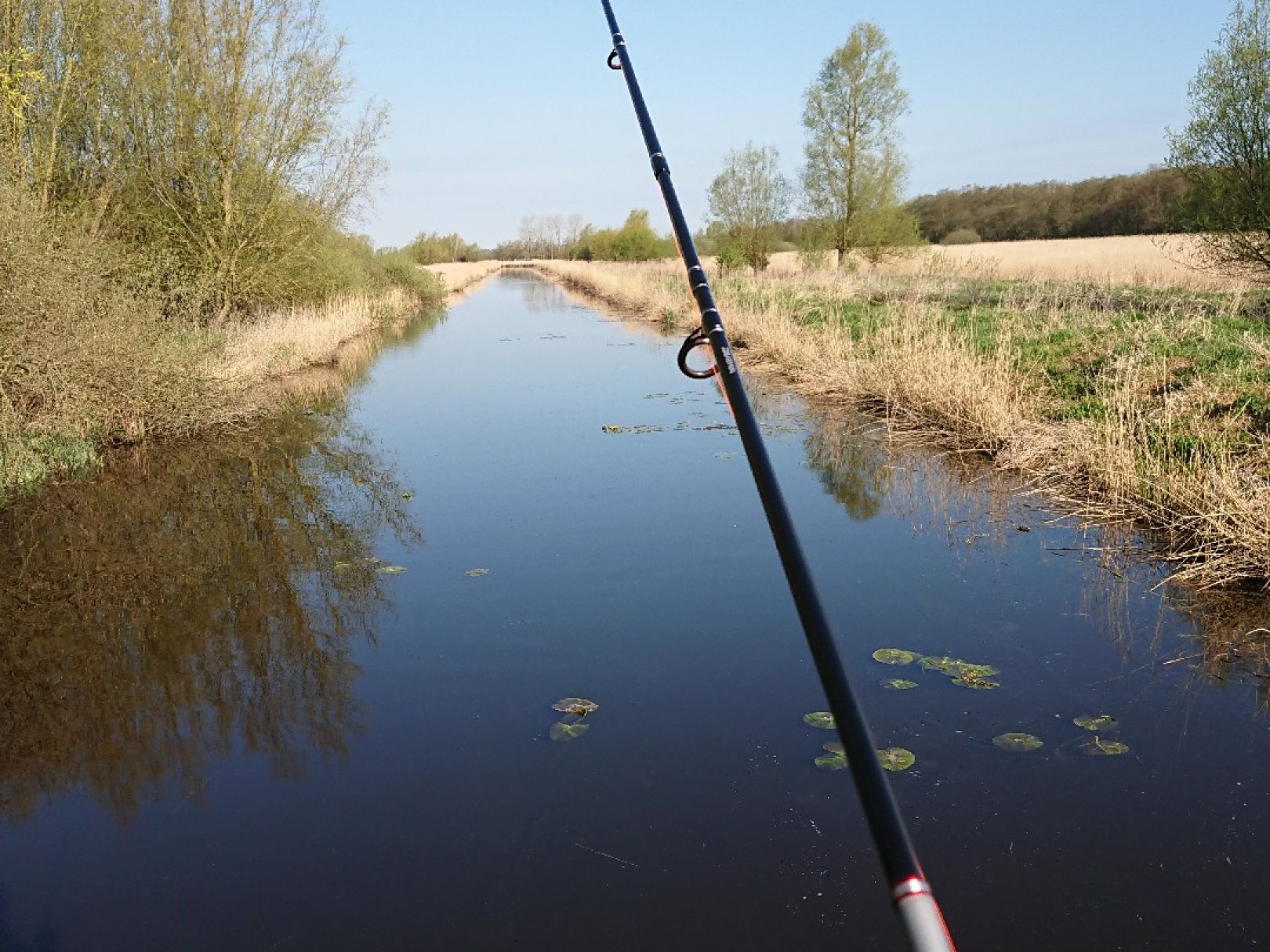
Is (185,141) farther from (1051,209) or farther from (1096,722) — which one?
(1051,209)

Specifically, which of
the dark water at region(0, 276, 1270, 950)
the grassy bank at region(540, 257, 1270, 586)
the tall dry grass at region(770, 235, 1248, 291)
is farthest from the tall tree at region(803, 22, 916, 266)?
the dark water at region(0, 276, 1270, 950)

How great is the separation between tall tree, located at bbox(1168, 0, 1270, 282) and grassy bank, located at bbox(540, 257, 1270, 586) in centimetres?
102

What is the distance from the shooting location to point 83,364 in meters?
10.4

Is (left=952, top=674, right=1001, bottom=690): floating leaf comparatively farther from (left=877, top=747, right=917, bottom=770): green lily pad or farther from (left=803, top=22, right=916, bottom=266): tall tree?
(left=803, top=22, right=916, bottom=266): tall tree

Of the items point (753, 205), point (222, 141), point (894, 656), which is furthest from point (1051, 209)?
point (894, 656)

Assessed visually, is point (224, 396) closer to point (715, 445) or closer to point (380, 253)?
point (715, 445)

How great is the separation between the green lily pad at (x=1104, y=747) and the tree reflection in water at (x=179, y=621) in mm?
3391

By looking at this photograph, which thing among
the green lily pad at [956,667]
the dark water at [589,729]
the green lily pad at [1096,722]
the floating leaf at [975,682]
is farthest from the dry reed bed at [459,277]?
the green lily pad at [1096,722]

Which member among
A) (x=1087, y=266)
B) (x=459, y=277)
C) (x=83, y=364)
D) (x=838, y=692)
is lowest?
(x=838, y=692)

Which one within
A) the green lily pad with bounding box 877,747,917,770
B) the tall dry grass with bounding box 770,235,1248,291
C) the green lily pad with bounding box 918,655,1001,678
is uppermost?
the tall dry grass with bounding box 770,235,1248,291

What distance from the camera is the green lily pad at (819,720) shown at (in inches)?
185

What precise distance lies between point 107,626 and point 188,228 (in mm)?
→ 14666

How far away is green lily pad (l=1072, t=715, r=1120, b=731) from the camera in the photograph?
459 cm

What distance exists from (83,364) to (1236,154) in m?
18.9
